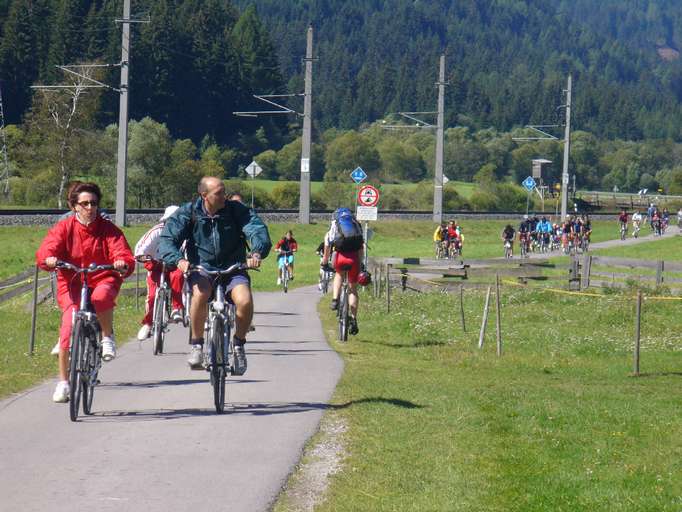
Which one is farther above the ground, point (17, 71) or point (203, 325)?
point (17, 71)

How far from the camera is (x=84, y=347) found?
9.63 metres

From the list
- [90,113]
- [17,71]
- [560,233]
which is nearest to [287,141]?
[17,71]

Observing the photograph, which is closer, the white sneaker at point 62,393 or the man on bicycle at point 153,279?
the white sneaker at point 62,393

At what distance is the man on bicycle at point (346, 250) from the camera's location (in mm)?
17453

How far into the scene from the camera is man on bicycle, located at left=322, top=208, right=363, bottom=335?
57.3 ft

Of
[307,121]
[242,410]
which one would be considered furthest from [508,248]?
[242,410]

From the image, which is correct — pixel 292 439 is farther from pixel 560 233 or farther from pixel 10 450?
pixel 560 233

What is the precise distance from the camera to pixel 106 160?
250 feet

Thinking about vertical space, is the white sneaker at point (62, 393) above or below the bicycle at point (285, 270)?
above

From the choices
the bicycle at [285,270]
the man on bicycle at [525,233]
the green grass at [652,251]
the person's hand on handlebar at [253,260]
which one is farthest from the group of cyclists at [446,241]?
the person's hand on handlebar at [253,260]

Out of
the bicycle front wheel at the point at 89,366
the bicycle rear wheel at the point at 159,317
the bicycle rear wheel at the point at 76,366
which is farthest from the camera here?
the bicycle rear wheel at the point at 159,317

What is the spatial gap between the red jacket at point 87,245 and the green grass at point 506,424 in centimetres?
227

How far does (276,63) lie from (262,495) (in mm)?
131770

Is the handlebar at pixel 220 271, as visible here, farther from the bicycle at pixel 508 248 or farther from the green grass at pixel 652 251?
the green grass at pixel 652 251
